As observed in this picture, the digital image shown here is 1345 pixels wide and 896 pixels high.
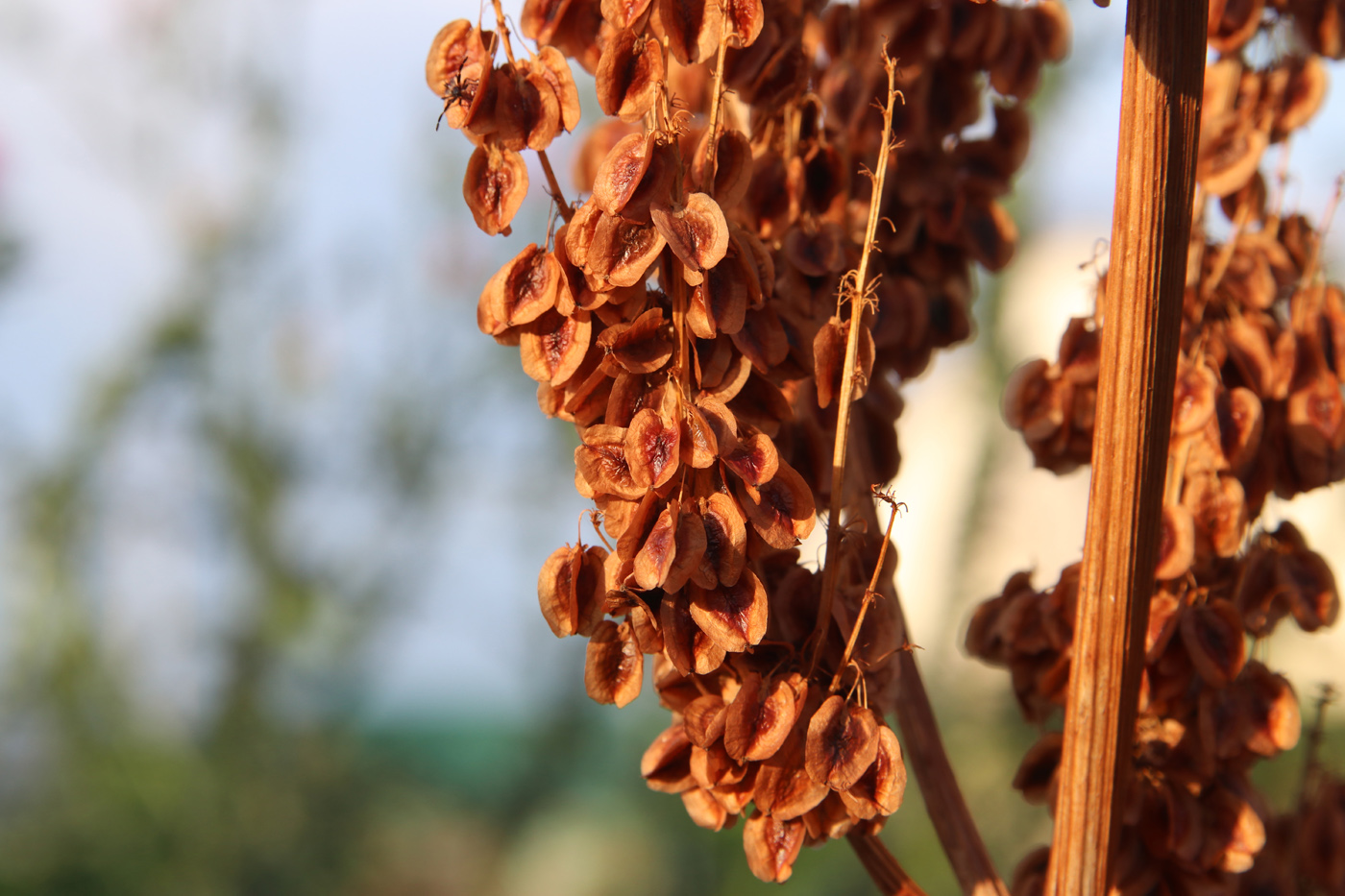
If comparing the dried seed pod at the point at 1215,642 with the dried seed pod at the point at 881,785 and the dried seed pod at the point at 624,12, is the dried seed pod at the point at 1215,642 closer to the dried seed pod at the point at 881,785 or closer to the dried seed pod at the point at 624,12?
the dried seed pod at the point at 881,785

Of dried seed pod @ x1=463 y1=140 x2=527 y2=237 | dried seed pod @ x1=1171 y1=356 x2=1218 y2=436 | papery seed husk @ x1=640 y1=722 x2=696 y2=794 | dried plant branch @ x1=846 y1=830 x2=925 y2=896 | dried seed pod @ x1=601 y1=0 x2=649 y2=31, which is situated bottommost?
dried plant branch @ x1=846 y1=830 x2=925 y2=896

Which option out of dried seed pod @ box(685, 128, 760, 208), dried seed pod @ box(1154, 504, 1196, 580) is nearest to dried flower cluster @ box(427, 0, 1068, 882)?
dried seed pod @ box(685, 128, 760, 208)

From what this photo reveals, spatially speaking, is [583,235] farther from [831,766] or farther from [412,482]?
[412,482]

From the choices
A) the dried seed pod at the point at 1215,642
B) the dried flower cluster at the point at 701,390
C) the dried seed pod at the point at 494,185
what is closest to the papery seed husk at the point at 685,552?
the dried flower cluster at the point at 701,390

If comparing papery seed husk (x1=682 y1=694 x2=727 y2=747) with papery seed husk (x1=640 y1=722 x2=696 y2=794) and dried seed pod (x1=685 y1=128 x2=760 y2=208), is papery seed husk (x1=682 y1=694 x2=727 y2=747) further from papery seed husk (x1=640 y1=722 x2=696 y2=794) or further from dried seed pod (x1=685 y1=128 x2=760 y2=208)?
dried seed pod (x1=685 y1=128 x2=760 y2=208)

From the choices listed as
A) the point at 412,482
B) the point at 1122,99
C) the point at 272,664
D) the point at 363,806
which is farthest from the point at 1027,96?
the point at 363,806

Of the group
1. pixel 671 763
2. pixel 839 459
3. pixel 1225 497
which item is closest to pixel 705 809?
pixel 671 763
